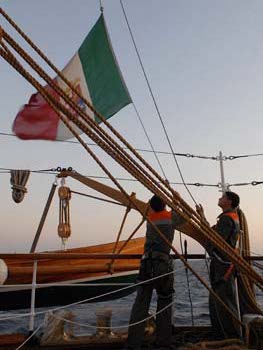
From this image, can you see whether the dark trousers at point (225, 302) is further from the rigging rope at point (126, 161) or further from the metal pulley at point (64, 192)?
the metal pulley at point (64, 192)

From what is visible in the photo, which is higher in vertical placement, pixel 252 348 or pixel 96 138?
pixel 96 138

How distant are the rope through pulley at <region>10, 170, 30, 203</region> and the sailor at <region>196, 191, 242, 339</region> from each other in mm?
4302

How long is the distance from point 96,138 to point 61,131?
4365mm

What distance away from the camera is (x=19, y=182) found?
26.5 ft

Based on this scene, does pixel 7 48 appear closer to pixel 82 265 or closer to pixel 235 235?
pixel 235 235

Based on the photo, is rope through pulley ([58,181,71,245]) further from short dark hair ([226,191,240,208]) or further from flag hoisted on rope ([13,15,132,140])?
short dark hair ([226,191,240,208])

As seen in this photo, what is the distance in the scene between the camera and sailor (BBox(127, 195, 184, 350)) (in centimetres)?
456

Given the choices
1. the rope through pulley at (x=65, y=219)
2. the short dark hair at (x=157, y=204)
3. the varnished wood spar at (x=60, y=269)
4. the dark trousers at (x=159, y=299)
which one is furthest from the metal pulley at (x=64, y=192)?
the dark trousers at (x=159, y=299)

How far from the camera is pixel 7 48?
2.93m

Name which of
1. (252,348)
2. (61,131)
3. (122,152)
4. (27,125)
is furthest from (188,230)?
(27,125)

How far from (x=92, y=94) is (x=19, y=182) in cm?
227

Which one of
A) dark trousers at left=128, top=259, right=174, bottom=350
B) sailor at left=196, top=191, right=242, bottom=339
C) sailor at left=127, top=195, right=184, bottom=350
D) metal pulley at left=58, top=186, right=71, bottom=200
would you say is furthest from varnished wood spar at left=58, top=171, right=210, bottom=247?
dark trousers at left=128, top=259, right=174, bottom=350

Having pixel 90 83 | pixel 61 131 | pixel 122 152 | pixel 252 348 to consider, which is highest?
pixel 90 83

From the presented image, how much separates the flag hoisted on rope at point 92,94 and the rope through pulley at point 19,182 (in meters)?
1.03
